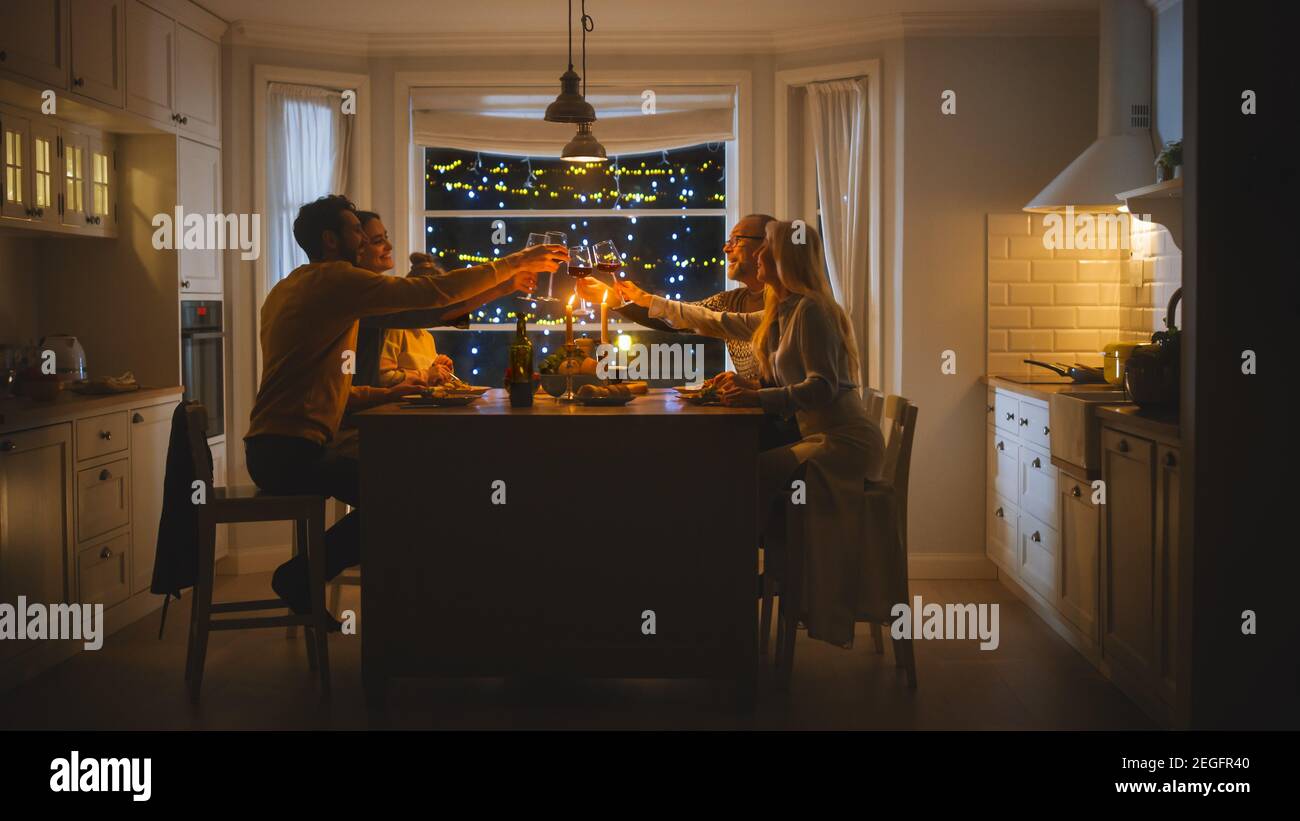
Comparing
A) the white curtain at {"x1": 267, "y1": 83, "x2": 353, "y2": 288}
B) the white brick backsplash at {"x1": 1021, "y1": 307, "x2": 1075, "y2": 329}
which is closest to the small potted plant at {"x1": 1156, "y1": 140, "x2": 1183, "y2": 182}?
the white brick backsplash at {"x1": 1021, "y1": 307, "x2": 1075, "y2": 329}

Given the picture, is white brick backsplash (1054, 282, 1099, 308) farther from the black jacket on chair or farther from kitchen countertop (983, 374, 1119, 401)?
the black jacket on chair

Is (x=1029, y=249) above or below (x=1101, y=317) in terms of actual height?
above

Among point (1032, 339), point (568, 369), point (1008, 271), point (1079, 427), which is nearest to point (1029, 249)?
point (1008, 271)

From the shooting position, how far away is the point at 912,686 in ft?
12.9

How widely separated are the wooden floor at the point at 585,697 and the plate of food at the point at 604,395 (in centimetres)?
92

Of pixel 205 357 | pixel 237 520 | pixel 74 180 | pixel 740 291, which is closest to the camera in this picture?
pixel 237 520

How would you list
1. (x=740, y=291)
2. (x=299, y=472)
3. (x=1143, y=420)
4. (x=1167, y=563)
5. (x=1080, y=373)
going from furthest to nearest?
1. (x=740, y=291)
2. (x=1080, y=373)
3. (x=299, y=472)
4. (x=1143, y=420)
5. (x=1167, y=563)

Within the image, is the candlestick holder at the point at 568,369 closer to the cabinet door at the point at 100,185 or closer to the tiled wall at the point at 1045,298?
the cabinet door at the point at 100,185

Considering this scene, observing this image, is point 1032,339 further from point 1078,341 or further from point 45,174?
point 45,174

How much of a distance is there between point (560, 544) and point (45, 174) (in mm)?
2658

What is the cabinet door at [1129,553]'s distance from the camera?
350 cm

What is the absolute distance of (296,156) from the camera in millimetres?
5910

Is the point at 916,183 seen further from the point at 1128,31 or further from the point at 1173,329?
the point at 1173,329

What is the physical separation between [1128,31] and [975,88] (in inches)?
29.2
